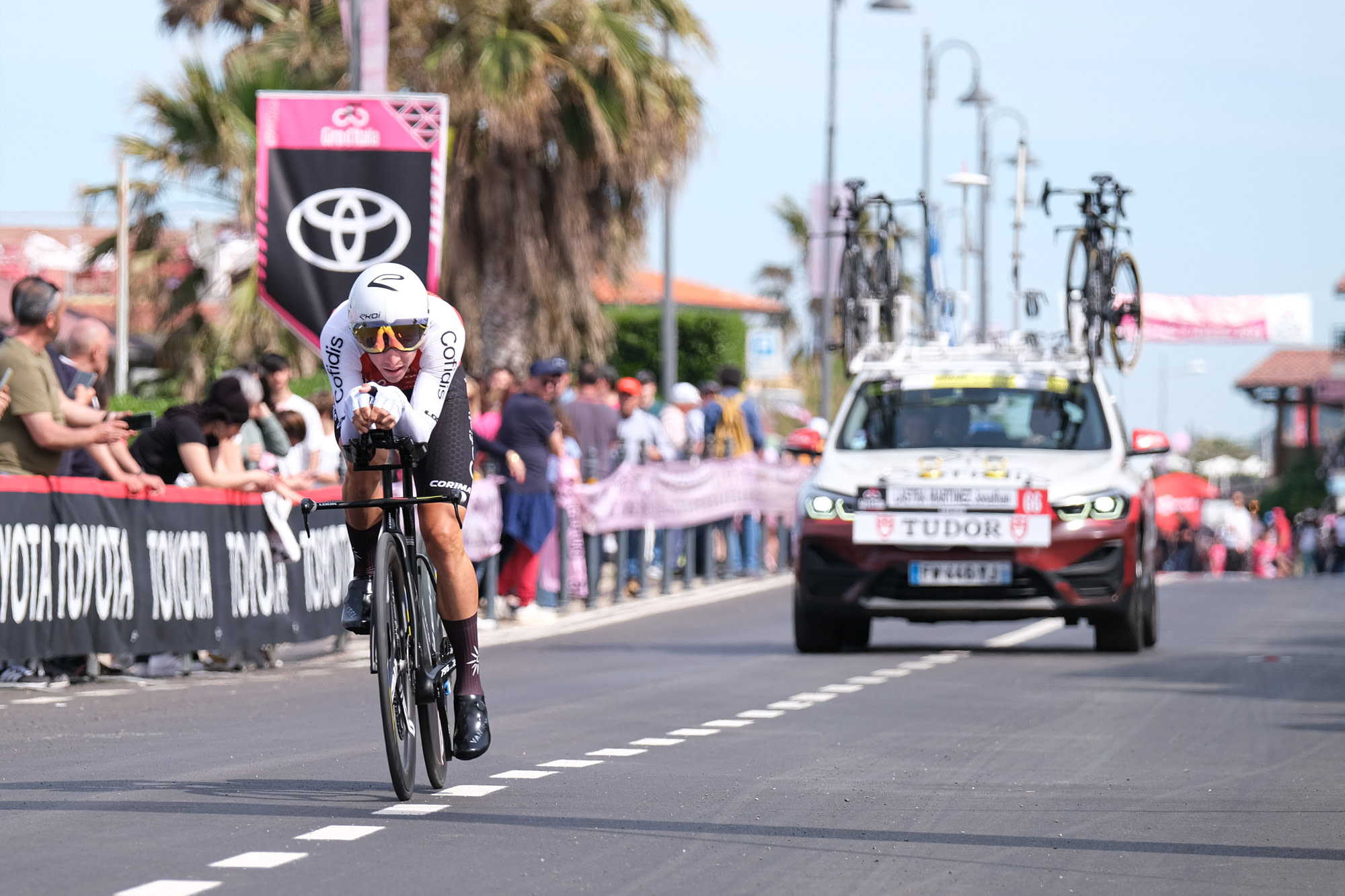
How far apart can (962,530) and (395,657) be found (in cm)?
806

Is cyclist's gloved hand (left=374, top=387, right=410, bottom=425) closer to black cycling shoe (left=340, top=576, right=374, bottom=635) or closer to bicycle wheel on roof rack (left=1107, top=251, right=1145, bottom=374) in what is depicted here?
black cycling shoe (left=340, top=576, right=374, bottom=635)

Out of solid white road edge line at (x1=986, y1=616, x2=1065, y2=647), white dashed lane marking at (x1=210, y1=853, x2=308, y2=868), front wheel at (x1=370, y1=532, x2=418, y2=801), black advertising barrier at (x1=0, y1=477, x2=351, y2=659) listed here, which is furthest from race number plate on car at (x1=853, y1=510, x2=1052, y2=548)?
white dashed lane marking at (x1=210, y1=853, x2=308, y2=868)

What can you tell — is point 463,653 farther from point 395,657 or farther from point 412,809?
point 412,809

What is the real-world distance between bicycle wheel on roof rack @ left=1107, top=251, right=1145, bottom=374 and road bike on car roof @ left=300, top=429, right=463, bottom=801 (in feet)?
37.1

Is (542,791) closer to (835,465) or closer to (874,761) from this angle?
(874,761)

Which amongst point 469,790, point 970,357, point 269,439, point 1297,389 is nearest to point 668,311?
point 970,357

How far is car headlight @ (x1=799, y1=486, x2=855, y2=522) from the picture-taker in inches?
604

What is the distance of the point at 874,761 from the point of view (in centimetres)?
938

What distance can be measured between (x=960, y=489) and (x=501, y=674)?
3.20 meters

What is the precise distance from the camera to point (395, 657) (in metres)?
7.56

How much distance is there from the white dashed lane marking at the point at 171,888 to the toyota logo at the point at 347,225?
1014 cm

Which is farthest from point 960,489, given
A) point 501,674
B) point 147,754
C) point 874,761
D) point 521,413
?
point 147,754

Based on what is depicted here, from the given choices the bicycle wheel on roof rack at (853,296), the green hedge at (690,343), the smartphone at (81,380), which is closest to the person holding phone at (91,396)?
the smartphone at (81,380)

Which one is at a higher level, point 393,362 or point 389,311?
point 389,311
